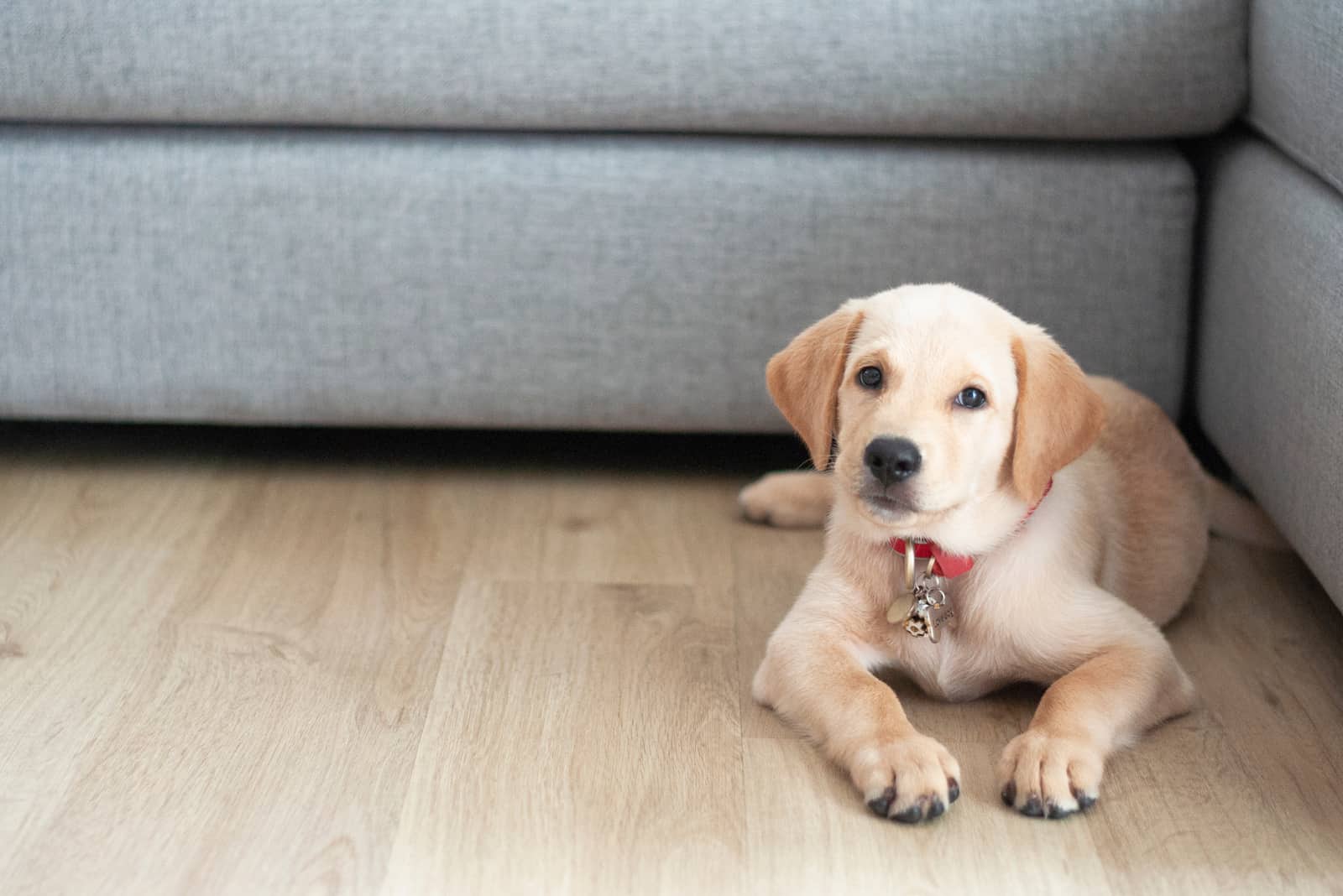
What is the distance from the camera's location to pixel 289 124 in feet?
6.78

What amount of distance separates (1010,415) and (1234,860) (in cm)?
49

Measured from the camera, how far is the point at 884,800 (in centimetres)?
137

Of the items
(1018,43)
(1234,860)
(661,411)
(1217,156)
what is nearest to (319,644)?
(661,411)

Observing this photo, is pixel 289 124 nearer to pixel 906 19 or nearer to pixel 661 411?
pixel 661 411

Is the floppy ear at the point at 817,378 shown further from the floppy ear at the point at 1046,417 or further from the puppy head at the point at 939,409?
the floppy ear at the point at 1046,417

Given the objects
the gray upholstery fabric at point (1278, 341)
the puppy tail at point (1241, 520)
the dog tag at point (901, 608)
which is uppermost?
the gray upholstery fabric at point (1278, 341)

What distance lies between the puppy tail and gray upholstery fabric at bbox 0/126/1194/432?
0.18 meters

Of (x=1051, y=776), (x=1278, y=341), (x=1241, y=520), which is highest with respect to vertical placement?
(x=1278, y=341)

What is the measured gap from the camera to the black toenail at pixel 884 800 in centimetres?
137

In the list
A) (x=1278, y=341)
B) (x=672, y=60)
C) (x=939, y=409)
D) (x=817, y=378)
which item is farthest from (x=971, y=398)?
(x=672, y=60)

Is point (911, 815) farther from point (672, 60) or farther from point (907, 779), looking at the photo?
point (672, 60)

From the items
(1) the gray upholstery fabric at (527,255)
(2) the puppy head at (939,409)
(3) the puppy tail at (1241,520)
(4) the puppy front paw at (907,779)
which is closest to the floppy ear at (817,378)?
(2) the puppy head at (939,409)

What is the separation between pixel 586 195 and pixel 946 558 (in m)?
0.80

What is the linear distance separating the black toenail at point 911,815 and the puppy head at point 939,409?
30cm
